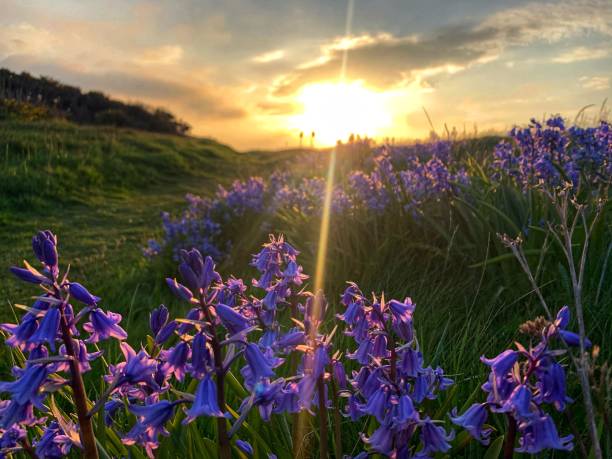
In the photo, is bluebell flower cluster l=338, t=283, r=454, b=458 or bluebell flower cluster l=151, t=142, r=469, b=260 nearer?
bluebell flower cluster l=338, t=283, r=454, b=458

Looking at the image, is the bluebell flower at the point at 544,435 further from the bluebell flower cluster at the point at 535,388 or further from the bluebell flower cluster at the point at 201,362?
the bluebell flower cluster at the point at 201,362

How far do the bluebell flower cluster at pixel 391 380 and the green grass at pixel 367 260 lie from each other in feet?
1.94

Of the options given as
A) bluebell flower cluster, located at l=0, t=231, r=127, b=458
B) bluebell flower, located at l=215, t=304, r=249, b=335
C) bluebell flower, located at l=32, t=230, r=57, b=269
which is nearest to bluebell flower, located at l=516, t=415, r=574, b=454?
bluebell flower, located at l=215, t=304, r=249, b=335

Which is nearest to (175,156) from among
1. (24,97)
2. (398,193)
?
(24,97)

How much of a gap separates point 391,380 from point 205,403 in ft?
2.09

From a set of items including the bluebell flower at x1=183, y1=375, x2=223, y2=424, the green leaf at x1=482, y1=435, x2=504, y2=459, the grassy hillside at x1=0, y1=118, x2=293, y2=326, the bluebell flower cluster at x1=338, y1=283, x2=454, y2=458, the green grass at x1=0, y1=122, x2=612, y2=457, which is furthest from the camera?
the grassy hillside at x1=0, y1=118, x2=293, y2=326

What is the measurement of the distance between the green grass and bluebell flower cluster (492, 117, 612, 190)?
37cm

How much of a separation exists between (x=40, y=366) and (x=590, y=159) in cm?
623

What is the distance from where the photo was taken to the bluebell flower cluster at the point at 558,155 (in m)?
5.76

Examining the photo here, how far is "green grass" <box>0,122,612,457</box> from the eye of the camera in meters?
3.76

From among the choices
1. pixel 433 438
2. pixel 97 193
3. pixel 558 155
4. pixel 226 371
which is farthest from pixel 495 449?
pixel 97 193

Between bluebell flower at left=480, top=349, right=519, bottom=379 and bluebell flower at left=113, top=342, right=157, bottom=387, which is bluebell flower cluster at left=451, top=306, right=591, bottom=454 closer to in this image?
bluebell flower at left=480, top=349, right=519, bottom=379

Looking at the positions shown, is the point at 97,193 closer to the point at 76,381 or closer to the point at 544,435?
the point at 76,381

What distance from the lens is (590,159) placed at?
20.4ft
